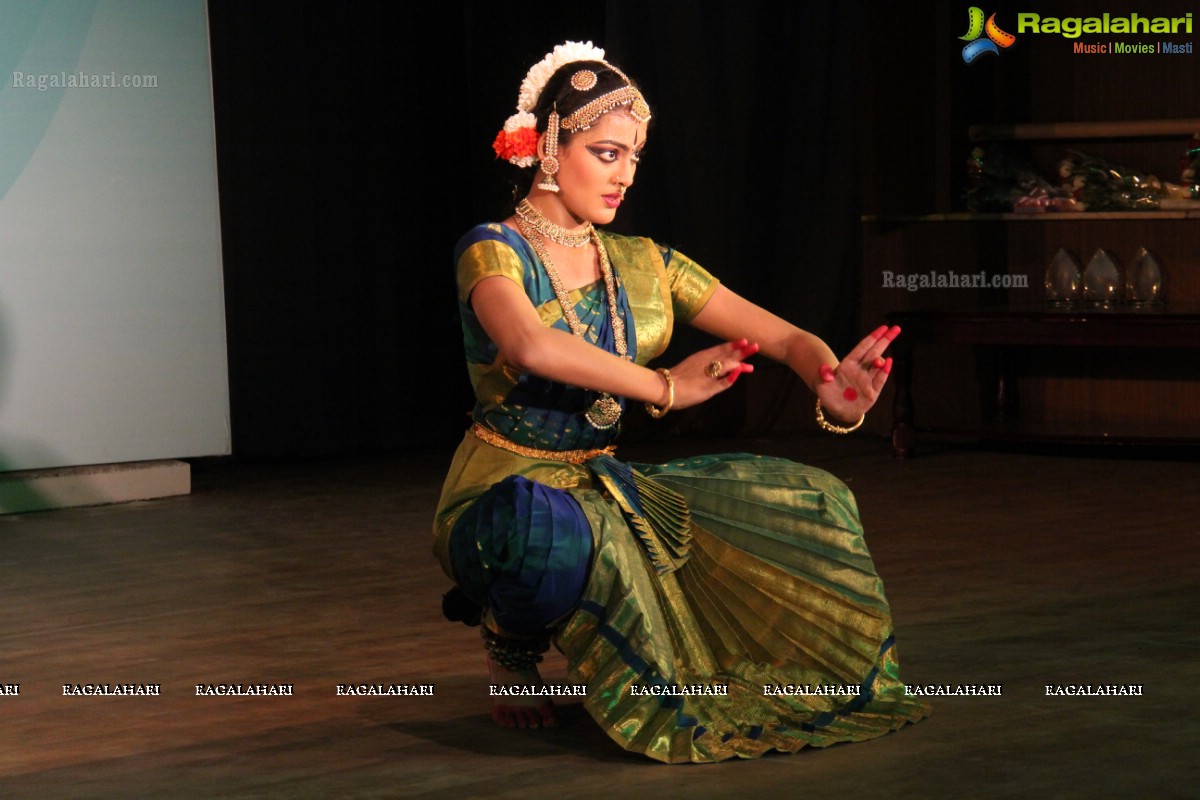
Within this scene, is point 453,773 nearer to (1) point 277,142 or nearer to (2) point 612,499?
(2) point 612,499

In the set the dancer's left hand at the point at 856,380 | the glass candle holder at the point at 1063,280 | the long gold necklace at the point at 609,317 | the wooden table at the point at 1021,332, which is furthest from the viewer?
the glass candle holder at the point at 1063,280

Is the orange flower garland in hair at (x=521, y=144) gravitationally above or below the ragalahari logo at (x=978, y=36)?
below

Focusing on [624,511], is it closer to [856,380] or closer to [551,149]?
[856,380]

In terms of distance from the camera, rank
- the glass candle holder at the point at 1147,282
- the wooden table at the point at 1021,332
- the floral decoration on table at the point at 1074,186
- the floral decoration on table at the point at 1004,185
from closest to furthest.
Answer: the wooden table at the point at 1021,332
the glass candle holder at the point at 1147,282
the floral decoration on table at the point at 1074,186
the floral decoration on table at the point at 1004,185

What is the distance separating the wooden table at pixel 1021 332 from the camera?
5758 millimetres

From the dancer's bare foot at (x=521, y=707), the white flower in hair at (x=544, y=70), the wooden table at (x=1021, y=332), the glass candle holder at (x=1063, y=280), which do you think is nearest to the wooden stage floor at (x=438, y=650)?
the dancer's bare foot at (x=521, y=707)

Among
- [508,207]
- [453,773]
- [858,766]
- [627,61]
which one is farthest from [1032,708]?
[627,61]

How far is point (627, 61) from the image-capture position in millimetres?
6457

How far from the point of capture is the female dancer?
270 centimetres

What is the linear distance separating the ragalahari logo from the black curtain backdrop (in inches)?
18.0

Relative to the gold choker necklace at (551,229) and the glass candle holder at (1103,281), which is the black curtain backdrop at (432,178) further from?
the gold choker necklace at (551,229)

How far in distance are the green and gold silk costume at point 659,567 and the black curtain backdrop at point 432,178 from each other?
11.6 ft

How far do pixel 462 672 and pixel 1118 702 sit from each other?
46.5 inches

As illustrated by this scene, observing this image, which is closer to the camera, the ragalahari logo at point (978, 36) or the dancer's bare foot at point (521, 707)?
the dancer's bare foot at point (521, 707)
